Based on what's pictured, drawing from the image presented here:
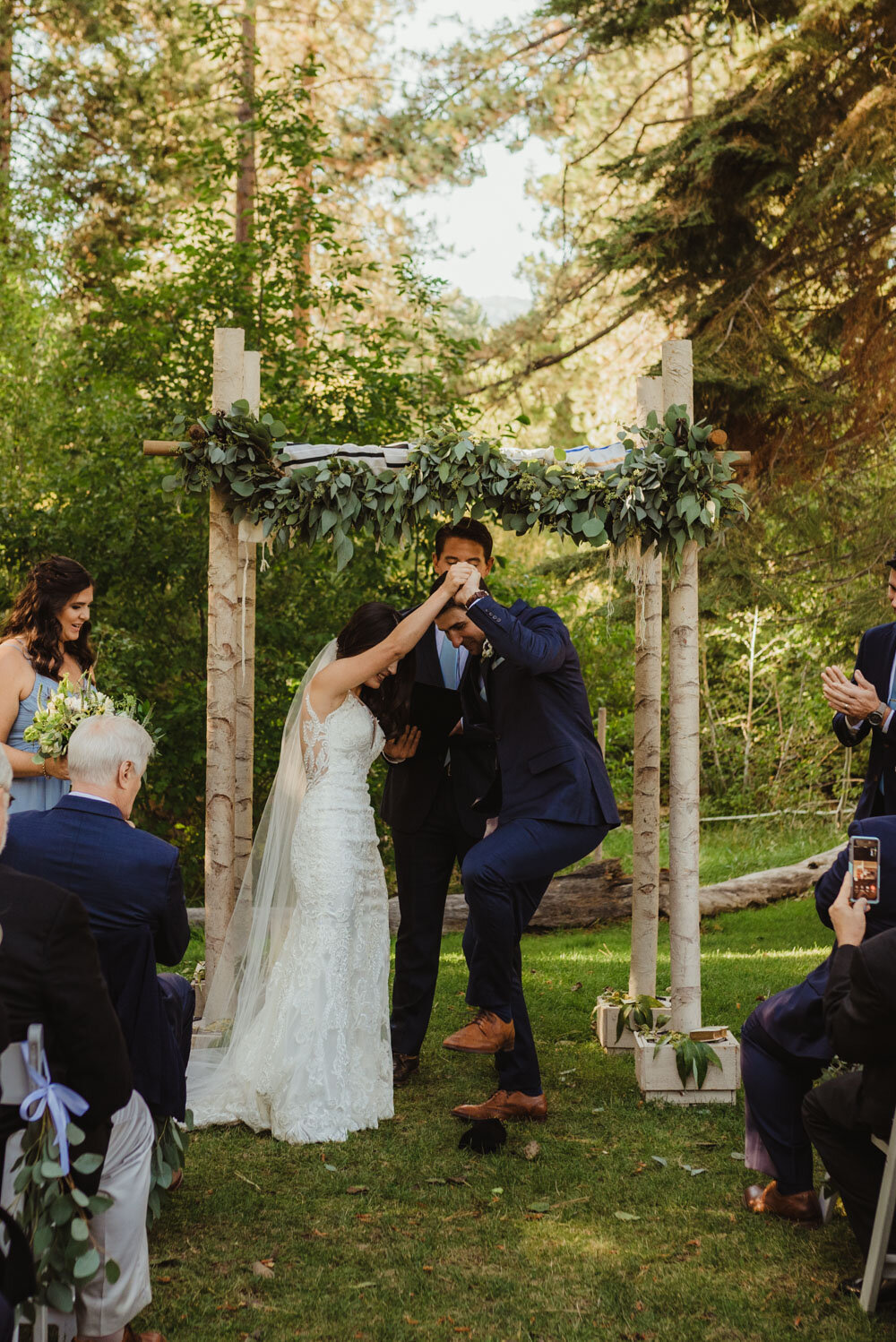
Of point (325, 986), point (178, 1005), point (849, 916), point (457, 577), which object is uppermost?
point (457, 577)

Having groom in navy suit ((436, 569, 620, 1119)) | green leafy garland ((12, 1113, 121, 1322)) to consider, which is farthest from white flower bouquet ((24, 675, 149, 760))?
green leafy garland ((12, 1113, 121, 1322))

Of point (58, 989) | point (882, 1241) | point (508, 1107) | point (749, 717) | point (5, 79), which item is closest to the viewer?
point (58, 989)

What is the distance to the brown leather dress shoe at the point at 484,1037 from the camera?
4744mm

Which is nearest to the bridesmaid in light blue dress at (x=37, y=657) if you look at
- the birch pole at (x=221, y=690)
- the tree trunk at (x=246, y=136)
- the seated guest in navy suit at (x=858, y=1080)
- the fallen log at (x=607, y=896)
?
the birch pole at (x=221, y=690)

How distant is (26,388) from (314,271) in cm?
550

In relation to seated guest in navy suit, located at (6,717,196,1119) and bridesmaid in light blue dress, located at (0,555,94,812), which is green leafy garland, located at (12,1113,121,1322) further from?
bridesmaid in light blue dress, located at (0,555,94,812)

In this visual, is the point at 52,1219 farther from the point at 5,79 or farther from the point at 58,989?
the point at 5,79

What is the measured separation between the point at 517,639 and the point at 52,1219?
8.38 ft

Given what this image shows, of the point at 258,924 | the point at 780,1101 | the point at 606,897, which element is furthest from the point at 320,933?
the point at 606,897

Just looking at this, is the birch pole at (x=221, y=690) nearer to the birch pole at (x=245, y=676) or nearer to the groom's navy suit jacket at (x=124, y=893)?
the birch pole at (x=245, y=676)

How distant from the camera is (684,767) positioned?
506 cm

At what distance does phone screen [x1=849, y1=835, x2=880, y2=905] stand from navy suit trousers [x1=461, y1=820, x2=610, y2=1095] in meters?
1.50

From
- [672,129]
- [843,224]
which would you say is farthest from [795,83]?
[672,129]

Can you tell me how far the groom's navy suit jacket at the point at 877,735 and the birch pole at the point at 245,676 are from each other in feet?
8.18
